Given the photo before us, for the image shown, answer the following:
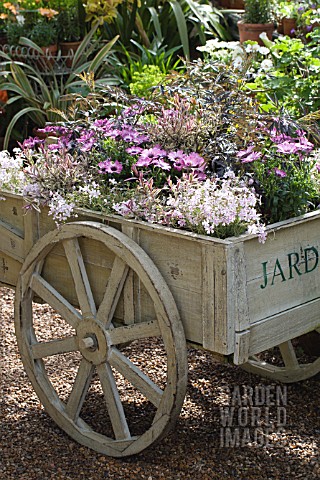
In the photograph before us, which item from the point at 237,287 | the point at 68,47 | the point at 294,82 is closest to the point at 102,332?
the point at 237,287

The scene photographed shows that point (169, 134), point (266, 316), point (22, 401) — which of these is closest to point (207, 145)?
point (169, 134)

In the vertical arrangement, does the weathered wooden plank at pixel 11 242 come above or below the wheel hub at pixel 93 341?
above

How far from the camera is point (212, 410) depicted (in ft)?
9.43

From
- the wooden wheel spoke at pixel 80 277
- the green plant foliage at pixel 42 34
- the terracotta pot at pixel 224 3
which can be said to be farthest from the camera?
the terracotta pot at pixel 224 3

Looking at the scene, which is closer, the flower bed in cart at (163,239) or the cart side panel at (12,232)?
the flower bed in cart at (163,239)

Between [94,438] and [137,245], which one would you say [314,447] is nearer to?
[94,438]

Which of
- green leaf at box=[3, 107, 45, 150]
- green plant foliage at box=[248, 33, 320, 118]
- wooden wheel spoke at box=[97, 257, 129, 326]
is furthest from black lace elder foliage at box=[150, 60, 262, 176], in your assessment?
green leaf at box=[3, 107, 45, 150]

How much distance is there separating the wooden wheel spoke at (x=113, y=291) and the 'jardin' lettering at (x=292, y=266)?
39 cm

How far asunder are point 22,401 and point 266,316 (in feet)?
3.67

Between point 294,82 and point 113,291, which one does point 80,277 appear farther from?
point 294,82

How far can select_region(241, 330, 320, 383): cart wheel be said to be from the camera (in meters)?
2.99

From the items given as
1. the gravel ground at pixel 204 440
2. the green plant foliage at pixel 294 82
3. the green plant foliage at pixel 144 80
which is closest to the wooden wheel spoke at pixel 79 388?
the gravel ground at pixel 204 440

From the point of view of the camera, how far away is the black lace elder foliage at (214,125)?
2.50m

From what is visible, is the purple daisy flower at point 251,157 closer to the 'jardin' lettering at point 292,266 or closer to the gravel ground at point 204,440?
the 'jardin' lettering at point 292,266
